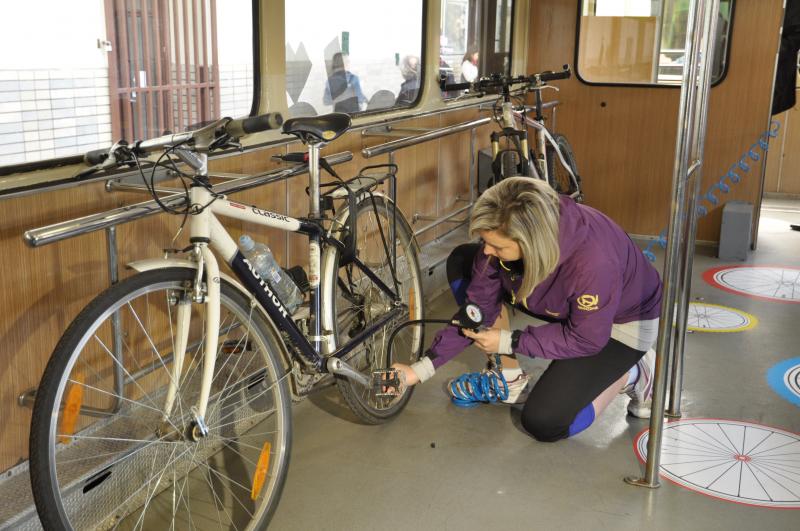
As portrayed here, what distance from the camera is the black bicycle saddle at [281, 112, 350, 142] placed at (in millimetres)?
2486

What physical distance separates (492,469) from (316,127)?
1.30 meters

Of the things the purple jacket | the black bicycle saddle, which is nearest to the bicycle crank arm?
the purple jacket

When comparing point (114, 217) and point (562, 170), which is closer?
point (114, 217)

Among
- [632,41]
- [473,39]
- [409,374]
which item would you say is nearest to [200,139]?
[409,374]

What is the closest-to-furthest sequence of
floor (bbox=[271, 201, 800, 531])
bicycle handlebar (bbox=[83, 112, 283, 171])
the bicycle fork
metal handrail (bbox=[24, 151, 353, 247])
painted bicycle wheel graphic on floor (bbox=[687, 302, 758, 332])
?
metal handrail (bbox=[24, 151, 353, 247]) → bicycle handlebar (bbox=[83, 112, 283, 171]) → the bicycle fork → floor (bbox=[271, 201, 800, 531]) → painted bicycle wheel graphic on floor (bbox=[687, 302, 758, 332])

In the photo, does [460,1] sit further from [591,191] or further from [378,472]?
[378,472]

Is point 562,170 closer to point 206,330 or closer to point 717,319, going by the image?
point 717,319

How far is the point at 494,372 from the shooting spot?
3352 mm

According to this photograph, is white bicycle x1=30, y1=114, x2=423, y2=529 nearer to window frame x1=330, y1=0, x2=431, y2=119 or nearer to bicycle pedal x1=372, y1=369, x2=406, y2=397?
bicycle pedal x1=372, y1=369, x2=406, y2=397

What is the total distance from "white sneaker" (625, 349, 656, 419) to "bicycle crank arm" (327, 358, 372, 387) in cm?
107

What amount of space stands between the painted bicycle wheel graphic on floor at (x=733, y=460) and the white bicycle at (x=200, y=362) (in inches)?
40.3

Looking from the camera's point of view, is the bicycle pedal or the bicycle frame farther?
the bicycle pedal

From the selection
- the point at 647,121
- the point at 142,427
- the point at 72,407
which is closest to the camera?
the point at 72,407

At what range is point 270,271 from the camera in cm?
253
